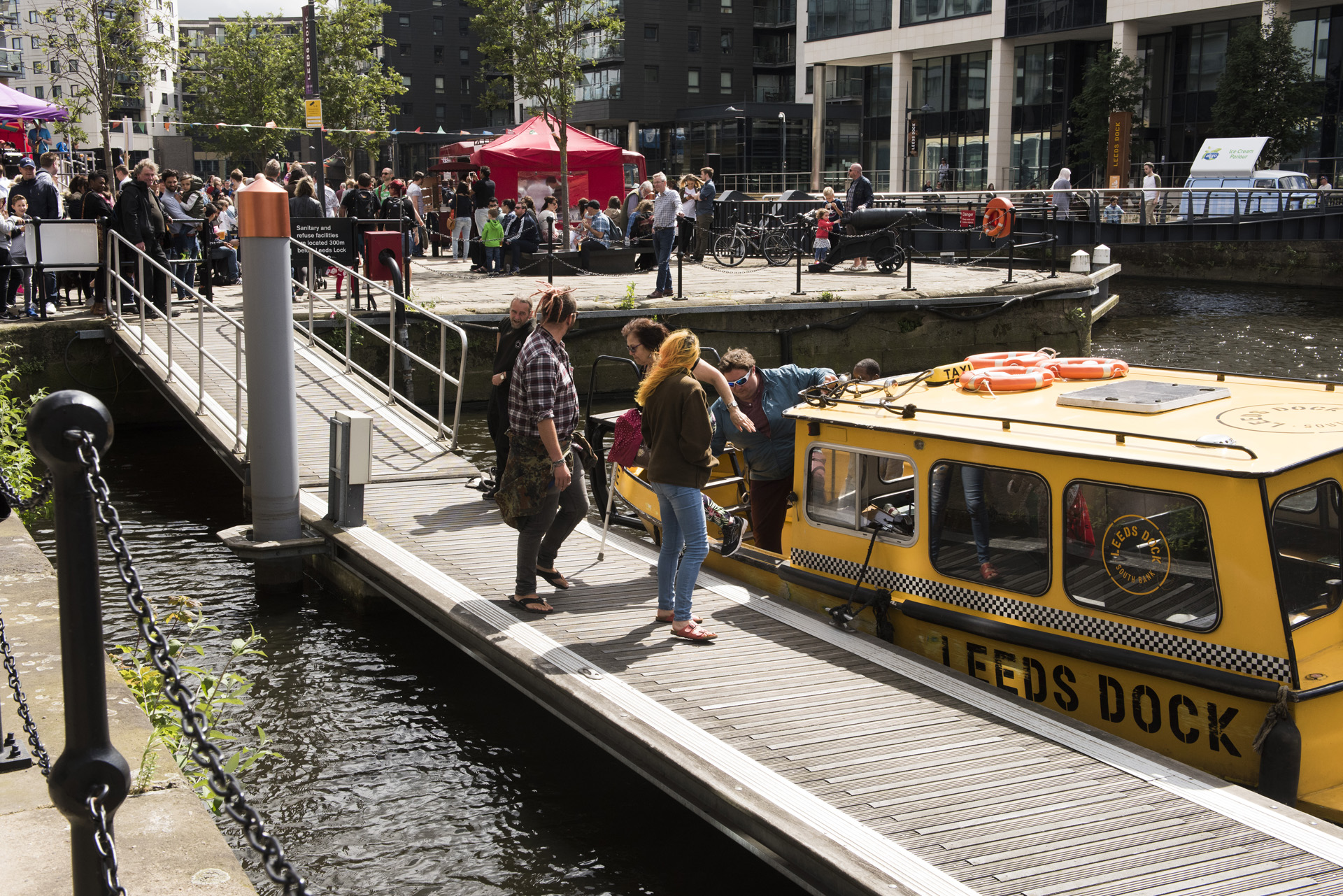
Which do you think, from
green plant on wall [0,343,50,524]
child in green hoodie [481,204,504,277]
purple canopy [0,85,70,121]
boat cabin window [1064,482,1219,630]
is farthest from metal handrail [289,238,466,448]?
purple canopy [0,85,70,121]

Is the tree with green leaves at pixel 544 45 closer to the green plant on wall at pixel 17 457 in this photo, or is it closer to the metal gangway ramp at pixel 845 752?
the green plant on wall at pixel 17 457

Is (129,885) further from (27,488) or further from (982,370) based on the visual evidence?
(27,488)

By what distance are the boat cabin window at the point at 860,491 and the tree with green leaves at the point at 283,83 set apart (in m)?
37.5

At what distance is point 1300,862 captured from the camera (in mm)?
4691

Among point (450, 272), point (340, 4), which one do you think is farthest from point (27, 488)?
point (340, 4)

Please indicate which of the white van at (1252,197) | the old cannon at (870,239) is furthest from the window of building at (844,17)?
the old cannon at (870,239)

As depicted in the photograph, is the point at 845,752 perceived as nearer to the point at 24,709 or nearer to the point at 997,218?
the point at 24,709

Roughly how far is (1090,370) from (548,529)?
143 inches

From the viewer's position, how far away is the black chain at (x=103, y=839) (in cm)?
250

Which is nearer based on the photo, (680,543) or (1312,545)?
Answer: (1312,545)

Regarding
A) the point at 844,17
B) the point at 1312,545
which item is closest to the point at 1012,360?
the point at 1312,545

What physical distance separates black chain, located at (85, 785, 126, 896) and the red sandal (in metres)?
4.70

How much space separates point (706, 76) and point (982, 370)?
71432 millimetres

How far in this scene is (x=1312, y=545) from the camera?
19.9 feet
